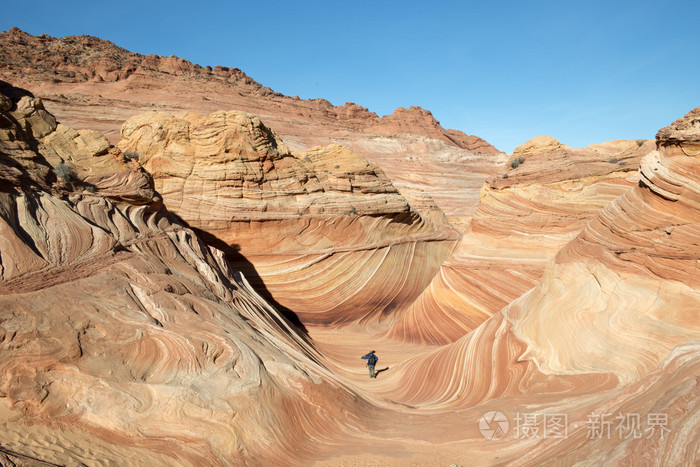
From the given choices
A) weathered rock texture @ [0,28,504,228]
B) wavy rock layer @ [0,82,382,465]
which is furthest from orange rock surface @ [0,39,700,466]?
weathered rock texture @ [0,28,504,228]

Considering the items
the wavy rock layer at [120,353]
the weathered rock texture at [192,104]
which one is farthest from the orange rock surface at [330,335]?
the weathered rock texture at [192,104]

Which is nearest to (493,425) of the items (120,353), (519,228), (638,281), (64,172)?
(638,281)

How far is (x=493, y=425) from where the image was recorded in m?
4.96

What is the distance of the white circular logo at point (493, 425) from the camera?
15.7 ft

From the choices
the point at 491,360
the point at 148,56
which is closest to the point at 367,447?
the point at 491,360

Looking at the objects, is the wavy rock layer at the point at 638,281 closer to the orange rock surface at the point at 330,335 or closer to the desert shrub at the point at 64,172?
the orange rock surface at the point at 330,335

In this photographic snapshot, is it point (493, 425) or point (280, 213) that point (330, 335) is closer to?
point (280, 213)

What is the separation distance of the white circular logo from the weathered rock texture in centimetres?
1222

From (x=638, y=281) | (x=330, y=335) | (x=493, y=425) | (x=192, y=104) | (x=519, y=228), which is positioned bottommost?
(x=330, y=335)

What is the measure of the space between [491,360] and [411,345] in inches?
188

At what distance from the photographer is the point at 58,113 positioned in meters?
23.1

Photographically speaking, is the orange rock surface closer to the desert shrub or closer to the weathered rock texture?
the desert shrub

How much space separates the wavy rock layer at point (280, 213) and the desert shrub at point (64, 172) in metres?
4.45

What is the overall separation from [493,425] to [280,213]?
922 cm
